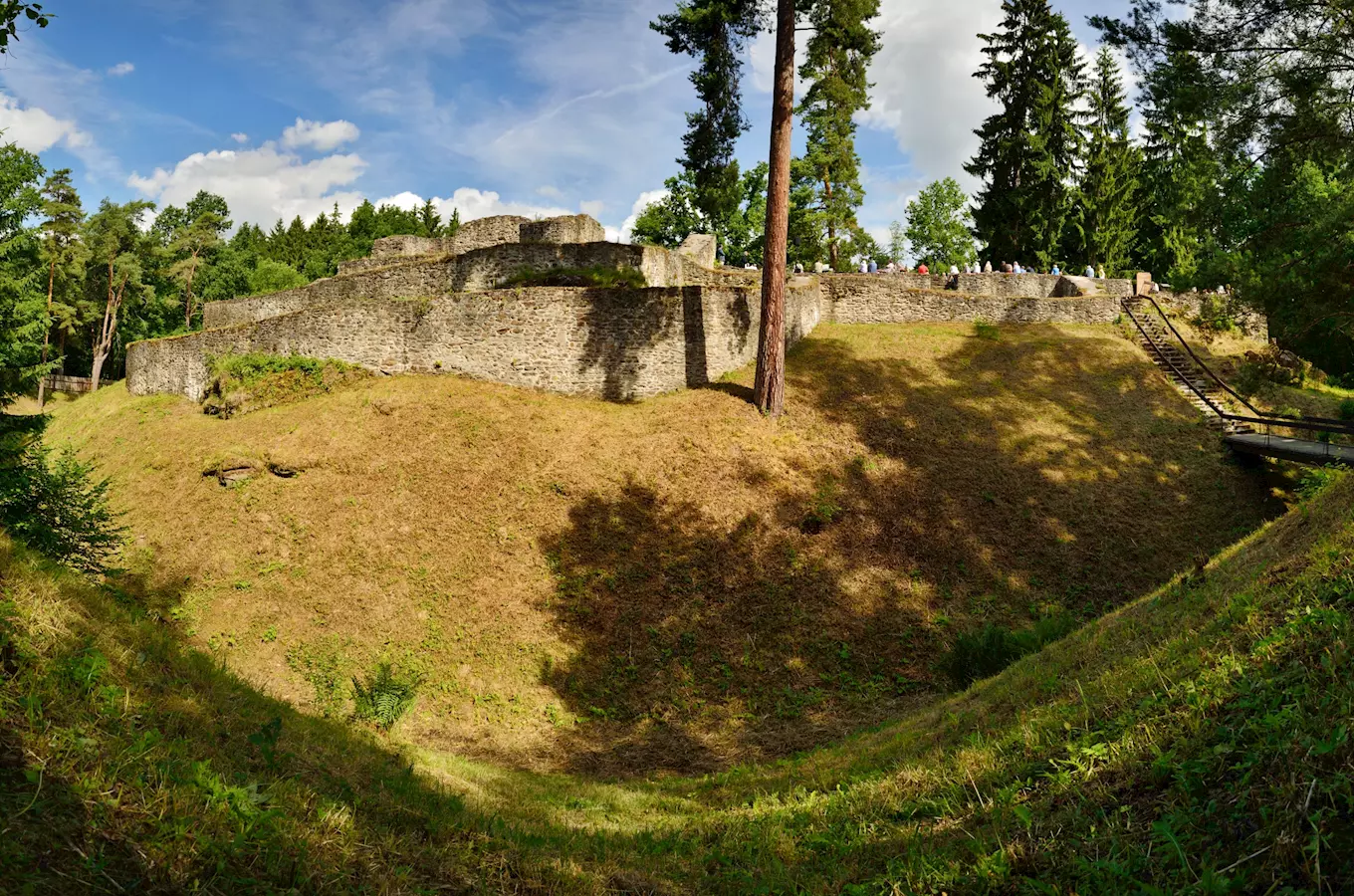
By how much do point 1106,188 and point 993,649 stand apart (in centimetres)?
3190

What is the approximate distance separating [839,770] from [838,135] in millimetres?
33448

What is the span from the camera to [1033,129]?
32.6m

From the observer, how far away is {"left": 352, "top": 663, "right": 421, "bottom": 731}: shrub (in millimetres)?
8047

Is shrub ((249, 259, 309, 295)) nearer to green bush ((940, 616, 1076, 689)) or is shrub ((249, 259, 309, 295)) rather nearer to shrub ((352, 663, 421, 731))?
shrub ((352, 663, 421, 731))

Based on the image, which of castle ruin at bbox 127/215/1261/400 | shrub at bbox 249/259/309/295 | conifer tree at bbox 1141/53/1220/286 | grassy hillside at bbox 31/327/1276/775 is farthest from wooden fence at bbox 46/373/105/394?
conifer tree at bbox 1141/53/1220/286

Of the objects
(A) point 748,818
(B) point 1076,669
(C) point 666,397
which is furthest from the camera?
(C) point 666,397

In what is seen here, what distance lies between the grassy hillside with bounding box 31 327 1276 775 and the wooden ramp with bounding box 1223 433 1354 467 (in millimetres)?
546

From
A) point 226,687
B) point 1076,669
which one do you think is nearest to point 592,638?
point 226,687

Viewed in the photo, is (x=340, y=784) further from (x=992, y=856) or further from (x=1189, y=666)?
(x=1189, y=666)

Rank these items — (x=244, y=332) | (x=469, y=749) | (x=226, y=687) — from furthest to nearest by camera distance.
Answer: (x=244, y=332) → (x=469, y=749) → (x=226, y=687)

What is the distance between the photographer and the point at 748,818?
5570 millimetres

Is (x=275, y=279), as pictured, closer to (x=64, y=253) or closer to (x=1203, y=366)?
(x=64, y=253)

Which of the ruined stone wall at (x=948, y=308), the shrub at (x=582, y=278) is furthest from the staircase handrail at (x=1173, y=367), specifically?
the shrub at (x=582, y=278)

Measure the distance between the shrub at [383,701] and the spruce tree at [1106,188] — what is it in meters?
35.9
